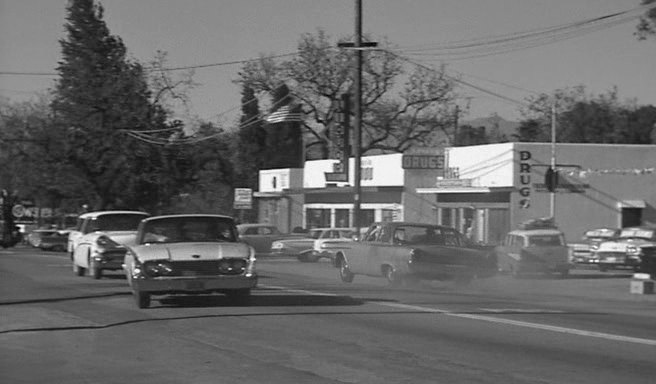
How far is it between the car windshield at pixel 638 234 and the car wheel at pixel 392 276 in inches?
581

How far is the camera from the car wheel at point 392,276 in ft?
80.6

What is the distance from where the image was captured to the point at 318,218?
61969mm

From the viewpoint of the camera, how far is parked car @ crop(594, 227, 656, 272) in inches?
1361

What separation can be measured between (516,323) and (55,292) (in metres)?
10.3

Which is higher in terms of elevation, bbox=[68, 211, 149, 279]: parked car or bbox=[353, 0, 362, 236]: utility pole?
bbox=[353, 0, 362, 236]: utility pole

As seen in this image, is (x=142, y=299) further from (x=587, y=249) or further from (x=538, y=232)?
(x=587, y=249)

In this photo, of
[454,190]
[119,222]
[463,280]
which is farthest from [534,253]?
[454,190]

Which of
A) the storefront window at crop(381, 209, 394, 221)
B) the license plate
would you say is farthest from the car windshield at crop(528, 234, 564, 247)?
the storefront window at crop(381, 209, 394, 221)

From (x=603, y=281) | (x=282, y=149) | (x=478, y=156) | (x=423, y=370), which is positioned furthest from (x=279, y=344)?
(x=282, y=149)

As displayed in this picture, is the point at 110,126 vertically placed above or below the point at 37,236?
above

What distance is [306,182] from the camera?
A: 63.0 m

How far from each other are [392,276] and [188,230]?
7347 millimetres

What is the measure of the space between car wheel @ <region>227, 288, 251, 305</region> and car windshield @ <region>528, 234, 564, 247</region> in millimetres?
16353

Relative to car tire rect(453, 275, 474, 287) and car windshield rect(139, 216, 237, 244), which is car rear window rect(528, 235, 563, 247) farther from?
car windshield rect(139, 216, 237, 244)
